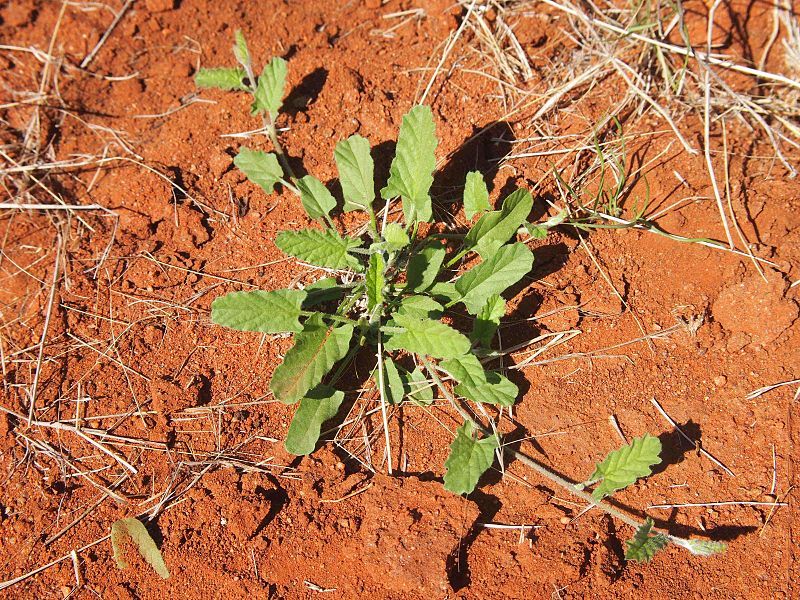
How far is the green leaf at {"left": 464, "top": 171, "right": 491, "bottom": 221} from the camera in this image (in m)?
2.27

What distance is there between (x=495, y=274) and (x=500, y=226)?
22 centimetres

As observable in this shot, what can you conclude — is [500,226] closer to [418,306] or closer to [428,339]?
[418,306]

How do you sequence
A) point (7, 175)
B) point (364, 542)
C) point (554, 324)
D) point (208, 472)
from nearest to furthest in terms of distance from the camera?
1. point (364, 542)
2. point (208, 472)
3. point (554, 324)
4. point (7, 175)

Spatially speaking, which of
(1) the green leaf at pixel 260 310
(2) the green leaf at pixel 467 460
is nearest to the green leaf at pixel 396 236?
(1) the green leaf at pixel 260 310

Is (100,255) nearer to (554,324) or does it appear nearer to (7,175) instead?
(7,175)

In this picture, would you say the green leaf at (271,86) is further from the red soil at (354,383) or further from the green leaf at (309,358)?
the green leaf at (309,358)

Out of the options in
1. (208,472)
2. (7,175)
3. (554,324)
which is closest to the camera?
(208,472)

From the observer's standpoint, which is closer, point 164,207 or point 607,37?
point 164,207

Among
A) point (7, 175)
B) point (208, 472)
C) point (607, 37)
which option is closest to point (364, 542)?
point (208, 472)

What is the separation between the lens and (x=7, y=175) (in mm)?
2658

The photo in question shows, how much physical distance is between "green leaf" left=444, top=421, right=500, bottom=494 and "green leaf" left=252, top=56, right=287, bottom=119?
1423 millimetres

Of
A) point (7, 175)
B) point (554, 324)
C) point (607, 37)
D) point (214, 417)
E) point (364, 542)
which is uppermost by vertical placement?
point (607, 37)

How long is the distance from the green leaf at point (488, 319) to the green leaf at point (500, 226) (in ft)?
0.67

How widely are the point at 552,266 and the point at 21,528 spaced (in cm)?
202
